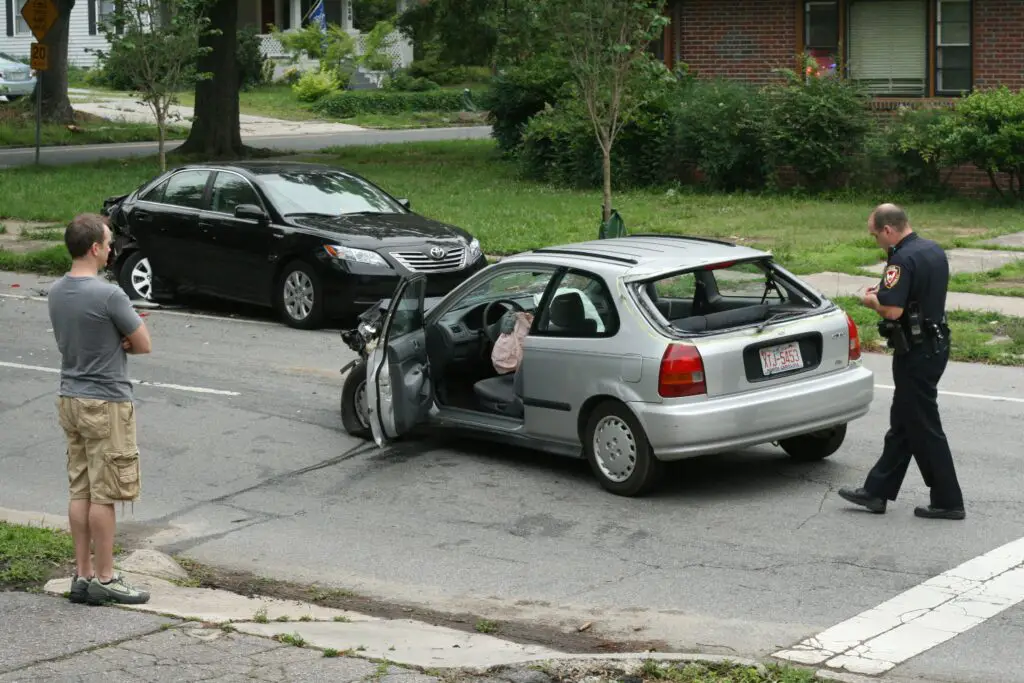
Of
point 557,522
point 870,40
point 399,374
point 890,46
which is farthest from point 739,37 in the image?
point 557,522

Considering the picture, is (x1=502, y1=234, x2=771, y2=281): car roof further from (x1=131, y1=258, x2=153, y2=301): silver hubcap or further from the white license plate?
(x1=131, y1=258, x2=153, y2=301): silver hubcap

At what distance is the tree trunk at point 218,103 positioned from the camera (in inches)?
1214

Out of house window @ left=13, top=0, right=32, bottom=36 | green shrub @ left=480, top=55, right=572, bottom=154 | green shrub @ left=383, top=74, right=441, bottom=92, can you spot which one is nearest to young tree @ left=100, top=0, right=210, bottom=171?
green shrub @ left=480, top=55, right=572, bottom=154

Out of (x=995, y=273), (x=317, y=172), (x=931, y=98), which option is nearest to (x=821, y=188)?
(x=931, y=98)

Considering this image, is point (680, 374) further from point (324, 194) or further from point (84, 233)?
point (324, 194)

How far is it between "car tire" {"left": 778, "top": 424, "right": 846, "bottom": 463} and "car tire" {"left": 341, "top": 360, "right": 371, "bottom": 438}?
109 inches

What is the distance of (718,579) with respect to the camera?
7.23 metres

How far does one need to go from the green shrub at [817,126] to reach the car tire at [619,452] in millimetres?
16694

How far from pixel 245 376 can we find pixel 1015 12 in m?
17.3

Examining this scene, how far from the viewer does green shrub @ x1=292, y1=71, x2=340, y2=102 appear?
164 ft

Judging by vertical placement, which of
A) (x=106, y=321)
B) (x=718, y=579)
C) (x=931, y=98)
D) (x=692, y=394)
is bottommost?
(x=718, y=579)

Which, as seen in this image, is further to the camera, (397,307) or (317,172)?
(317,172)

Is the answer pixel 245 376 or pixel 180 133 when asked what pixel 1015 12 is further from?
pixel 180 133

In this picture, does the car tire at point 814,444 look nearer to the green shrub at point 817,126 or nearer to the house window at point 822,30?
the green shrub at point 817,126
